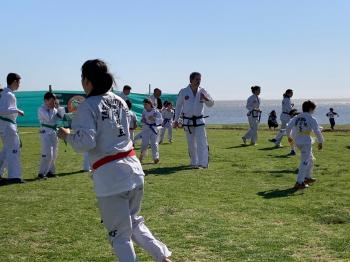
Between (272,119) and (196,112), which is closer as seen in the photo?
(196,112)

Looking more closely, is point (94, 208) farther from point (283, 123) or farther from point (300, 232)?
point (283, 123)

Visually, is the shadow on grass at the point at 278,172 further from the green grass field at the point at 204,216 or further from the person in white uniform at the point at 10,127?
the person in white uniform at the point at 10,127

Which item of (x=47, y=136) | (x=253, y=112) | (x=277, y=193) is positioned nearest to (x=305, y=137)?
(x=277, y=193)

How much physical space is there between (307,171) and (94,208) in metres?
4.41

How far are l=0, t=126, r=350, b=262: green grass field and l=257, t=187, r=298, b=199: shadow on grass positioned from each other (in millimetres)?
18

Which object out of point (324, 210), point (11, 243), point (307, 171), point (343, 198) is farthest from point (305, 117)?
point (11, 243)

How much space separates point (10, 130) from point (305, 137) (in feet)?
20.0

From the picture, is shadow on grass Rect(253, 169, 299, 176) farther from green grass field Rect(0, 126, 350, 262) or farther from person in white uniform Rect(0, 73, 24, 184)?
person in white uniform Rect(0, 73, 24, 184)

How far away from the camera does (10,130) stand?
10898 millimetres

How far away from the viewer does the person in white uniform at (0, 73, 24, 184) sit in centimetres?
1054

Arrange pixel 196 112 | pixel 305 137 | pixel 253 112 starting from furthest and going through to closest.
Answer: pixel 253 112 → pixel 196 112 → pixel 305 137

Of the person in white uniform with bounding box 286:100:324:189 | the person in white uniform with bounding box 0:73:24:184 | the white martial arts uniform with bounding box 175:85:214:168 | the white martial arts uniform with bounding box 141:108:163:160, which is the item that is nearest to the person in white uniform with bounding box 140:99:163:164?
the white martial arts uniform with bounding box 141:108:163:160

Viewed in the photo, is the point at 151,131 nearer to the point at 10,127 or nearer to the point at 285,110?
the point at 10,127

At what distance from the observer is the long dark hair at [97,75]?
178 inches
